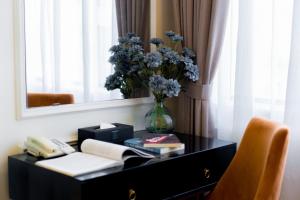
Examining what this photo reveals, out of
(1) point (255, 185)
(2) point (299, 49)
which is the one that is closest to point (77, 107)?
(1) point (255, 185)

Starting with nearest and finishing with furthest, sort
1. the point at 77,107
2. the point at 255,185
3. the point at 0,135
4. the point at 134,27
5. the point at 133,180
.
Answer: the point at 133,180, the point at 0,135, the point at 255,185, the point at 77,107, the point at 134,27

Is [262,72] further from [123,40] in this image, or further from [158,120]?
[123,40]

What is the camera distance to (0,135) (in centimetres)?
168

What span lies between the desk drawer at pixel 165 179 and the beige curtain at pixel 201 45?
0.29 metres

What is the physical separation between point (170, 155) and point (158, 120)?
386 millimetres

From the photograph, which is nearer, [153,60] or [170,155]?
[170,155]

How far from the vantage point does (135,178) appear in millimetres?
1542

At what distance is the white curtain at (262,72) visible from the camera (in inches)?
72.4

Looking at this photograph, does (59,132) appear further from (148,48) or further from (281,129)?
(281,129)

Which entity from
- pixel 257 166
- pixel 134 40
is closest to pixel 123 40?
pixel 134 40

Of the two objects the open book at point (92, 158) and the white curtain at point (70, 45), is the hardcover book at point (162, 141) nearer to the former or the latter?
the open book at point (92, 158)

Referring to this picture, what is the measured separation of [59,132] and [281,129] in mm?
986

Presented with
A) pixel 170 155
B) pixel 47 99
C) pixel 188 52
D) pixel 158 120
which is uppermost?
pixel 188 52

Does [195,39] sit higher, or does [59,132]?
[195,39]
